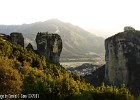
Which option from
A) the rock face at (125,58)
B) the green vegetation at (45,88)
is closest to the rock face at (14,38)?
the green vegetation at (45,88)

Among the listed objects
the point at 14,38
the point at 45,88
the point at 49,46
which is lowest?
the point at 45,88

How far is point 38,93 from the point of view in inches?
2251

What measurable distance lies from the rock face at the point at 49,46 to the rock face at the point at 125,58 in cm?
5431

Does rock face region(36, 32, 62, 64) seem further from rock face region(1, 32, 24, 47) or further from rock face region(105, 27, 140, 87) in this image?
rock face region(105, 27, 140, 87)

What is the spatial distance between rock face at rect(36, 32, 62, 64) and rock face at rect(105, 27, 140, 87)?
178 feet

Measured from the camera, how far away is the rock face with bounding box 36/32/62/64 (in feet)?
334

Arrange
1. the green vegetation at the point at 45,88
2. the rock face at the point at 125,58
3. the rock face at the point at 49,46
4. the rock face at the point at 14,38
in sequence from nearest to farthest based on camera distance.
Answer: the green vegetation at the point at 45,88 → the rock face at the point at 14,38 → the rock face at the point at 49,46 → the rock face at the point at 125,58

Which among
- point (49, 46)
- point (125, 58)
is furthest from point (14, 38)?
point (125, 58)

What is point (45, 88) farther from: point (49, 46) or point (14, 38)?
point (49, 46)

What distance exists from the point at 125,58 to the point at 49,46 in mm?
57526

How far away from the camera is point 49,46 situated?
337 feet

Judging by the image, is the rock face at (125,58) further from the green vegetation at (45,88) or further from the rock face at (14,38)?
the green vegetation at (45,88)

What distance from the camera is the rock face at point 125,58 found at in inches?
6048

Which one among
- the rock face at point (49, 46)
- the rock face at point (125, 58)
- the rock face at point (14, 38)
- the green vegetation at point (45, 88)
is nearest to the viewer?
the green vegetation at point (45, 88)
